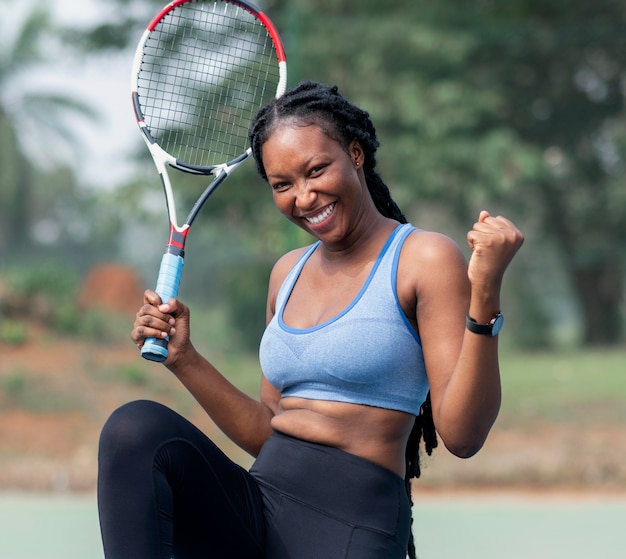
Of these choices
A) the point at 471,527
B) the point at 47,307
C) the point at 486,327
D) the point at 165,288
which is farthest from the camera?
the point at 47,307

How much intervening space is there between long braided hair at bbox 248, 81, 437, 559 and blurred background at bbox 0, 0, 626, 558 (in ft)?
12.3

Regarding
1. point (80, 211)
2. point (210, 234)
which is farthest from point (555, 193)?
point (80, 211)

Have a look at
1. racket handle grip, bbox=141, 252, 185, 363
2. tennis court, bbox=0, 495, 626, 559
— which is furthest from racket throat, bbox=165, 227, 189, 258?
tennis court, bbox=0, 495, 626, 559

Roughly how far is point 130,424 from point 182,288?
580 centimetres

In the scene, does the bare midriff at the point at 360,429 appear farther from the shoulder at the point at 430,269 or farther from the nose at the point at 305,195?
the nose at the point at 305,195

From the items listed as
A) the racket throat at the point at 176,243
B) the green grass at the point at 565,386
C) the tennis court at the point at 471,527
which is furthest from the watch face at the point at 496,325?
the green grass at the point at 565,386

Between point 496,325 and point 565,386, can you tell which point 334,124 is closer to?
point 496,325

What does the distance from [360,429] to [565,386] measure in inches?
217

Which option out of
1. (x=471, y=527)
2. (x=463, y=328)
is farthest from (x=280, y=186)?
(x=471, y=527)

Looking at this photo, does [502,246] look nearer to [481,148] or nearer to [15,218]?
[481,148]

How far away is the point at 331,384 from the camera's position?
7.08ft

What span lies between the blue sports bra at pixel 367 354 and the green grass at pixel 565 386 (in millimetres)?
4886

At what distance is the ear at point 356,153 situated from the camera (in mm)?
2260

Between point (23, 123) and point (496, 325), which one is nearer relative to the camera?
point (496, 325)
